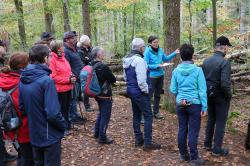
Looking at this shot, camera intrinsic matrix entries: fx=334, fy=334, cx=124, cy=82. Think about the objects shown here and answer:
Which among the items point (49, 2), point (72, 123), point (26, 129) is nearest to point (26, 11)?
point (49, 2)

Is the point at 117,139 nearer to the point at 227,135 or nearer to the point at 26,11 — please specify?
the point at 227,135

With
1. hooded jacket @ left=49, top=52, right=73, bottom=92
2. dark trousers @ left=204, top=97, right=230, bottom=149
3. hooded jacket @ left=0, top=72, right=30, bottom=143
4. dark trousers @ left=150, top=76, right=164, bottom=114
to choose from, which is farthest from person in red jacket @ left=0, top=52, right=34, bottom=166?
dark trousers @ left=150, top=76, right=164, bottom=114

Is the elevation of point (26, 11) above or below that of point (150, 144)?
above

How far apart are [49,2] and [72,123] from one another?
12452mm

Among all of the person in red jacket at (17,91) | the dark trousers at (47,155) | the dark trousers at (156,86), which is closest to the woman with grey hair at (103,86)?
the dark trousers at (156,86)

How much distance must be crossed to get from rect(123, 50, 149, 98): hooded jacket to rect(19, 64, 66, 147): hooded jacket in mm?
2469

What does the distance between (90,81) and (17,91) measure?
2.13 metres

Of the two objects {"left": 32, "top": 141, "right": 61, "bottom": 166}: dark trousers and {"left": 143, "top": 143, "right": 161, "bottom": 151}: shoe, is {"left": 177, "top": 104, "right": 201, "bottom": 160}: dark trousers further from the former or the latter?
{"left": 32, "top": 141, "right": 61, "bottom": 166}: dark trousers

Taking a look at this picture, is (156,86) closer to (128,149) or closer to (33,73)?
(128,149)

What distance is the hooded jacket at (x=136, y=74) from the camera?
21.3ft

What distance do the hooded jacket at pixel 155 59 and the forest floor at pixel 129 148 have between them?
1.34m

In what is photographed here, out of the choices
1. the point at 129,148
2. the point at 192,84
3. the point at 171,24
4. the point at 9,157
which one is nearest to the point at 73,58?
the point at 129,148

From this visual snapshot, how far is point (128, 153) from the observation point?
6.79 metres

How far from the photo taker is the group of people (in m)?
4.32
